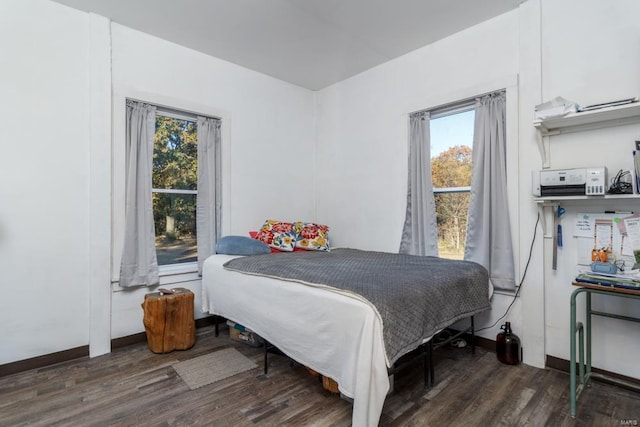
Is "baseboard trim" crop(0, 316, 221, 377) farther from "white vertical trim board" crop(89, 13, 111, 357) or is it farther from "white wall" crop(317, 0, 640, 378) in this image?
"white wall" crop(317, 0, 640, 378)

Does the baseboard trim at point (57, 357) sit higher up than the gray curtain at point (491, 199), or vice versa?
the gray curtain at point (491, 199)

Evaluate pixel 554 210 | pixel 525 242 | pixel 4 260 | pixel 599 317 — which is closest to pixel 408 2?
pixel 554 210

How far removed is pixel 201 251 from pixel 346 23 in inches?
103

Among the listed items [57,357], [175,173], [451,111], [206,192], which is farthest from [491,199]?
[57,357]

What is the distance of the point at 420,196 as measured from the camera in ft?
10.6

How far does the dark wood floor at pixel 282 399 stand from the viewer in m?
1.84

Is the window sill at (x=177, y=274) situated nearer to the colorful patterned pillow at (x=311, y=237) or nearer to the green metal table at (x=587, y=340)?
the colorful patterned pillow at (x=311, y=237)

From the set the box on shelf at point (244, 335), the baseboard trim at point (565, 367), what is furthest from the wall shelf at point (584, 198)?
the box on shelf at point (244, 335)

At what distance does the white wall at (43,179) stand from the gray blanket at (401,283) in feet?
4.36

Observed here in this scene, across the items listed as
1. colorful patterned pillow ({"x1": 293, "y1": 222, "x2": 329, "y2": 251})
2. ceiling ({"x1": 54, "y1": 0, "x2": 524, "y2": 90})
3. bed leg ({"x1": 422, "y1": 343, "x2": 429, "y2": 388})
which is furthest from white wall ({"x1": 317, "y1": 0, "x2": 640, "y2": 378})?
bed leg ({"x1": 422, "y1": 343, "x2": 429, "y2": 388})

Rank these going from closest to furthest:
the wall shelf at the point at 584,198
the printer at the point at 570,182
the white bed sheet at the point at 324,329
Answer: the white bed sheet at the point at 324,329
the wall shelf at the point at 584,198
the printer at the point at 570,182

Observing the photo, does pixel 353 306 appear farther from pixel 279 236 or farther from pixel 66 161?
pixel 66 161

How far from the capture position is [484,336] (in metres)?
2.83

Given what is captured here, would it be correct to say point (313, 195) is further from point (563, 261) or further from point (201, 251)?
point (563, 261)
